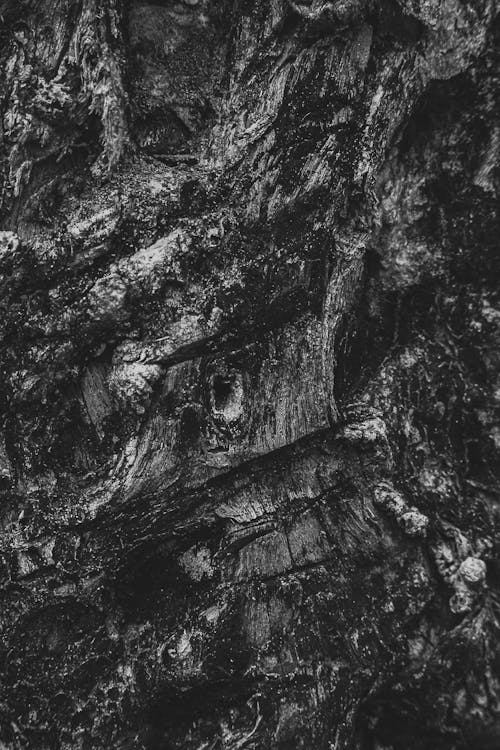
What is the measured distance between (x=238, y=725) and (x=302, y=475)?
108 centimetres

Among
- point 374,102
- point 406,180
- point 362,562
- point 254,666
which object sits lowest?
point 254,666

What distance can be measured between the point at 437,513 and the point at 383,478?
282 millimetres

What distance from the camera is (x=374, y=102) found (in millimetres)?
2779

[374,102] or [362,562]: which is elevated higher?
[374,102]

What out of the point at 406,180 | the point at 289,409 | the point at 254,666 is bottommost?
the point at 254,666

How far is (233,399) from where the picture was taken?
2.79m

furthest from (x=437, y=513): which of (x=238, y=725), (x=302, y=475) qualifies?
(x=238, y=725)

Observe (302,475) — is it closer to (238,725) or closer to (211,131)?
(238,725)

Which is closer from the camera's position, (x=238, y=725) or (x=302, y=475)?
(x=238, y=725)

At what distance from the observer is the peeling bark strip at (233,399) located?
104 inches

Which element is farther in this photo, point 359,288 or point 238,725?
point 359,288

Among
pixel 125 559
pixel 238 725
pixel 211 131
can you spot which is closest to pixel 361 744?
pixel 238 725

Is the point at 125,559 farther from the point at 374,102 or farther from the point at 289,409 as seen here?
the point at 374,102

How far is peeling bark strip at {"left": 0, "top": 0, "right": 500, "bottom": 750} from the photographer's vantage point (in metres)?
2.64
